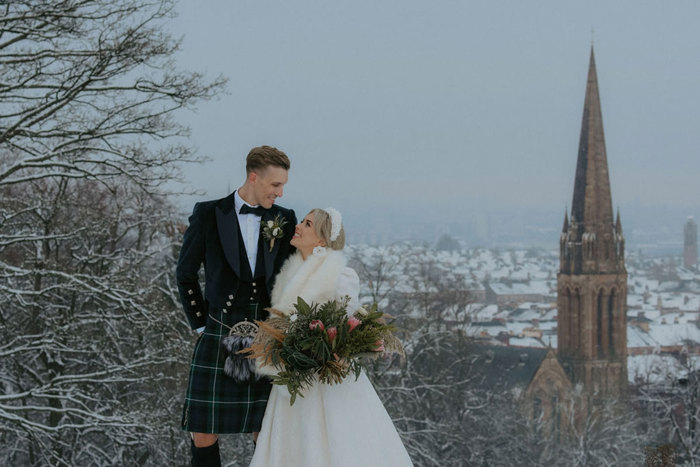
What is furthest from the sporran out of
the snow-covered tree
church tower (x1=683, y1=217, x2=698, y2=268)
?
church tower (x1=683, y1=217, x2=698, y2=268)

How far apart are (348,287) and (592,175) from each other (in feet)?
204

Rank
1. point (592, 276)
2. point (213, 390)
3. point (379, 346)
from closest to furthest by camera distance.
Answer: point (379, 346) → point (213, 390) → point (592, 276)

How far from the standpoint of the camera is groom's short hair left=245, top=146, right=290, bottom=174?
4066mm

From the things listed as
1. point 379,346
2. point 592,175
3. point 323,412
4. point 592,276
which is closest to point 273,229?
point 379,346

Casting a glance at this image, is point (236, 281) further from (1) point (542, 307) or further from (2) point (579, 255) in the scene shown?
(1) point (542, 307)

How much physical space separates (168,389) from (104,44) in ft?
26.9

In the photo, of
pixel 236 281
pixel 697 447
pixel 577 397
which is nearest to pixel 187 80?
pixel 236 281

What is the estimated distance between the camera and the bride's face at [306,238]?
4160 millimetres

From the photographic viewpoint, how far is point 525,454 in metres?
27.9

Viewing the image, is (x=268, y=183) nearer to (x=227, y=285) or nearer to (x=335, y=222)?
(x=335, y=222)

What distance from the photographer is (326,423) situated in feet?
13.1

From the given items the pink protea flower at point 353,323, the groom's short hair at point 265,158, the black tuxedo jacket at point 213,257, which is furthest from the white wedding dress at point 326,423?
the groom's short hair at point 265,158

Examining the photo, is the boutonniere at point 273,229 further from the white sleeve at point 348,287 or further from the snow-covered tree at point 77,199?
the snow-covered tree at point 77,199

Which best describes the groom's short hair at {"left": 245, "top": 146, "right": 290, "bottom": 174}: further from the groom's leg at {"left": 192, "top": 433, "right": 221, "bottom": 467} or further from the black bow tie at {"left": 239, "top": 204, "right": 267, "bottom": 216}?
the groom's leg at {"left": 192, "top": 433, "right": 221, "bottom": 467}
